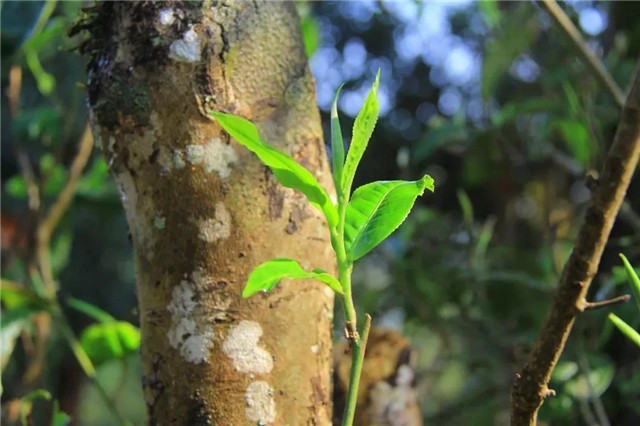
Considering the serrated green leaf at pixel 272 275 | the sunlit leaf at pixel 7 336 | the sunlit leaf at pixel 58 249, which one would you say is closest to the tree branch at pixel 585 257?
the serrated green leaf at pixel 272 275

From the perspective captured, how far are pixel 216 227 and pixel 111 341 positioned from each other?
1.75 ft

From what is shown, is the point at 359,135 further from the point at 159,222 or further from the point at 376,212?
the point at 159,222

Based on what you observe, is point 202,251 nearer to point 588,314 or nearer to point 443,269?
point 588,314

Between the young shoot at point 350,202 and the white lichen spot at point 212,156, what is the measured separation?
0.40 feet

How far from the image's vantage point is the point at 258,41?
1.98 feet

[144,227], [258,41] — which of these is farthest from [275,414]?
[258,41]

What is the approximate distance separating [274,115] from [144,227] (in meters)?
0.13

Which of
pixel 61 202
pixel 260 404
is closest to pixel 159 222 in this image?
pixel 260 404

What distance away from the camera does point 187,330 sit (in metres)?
0.56

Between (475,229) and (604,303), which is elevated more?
(604,303)

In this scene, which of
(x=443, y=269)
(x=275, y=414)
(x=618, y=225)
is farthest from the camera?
(x=443, y=269)

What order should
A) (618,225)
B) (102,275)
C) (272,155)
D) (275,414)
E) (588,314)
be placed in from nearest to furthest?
(272,155)
(275,414)
(588,314)
(618,225)
(102,275)

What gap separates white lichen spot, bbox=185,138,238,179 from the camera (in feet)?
1.86

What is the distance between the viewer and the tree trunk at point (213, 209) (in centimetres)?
55
